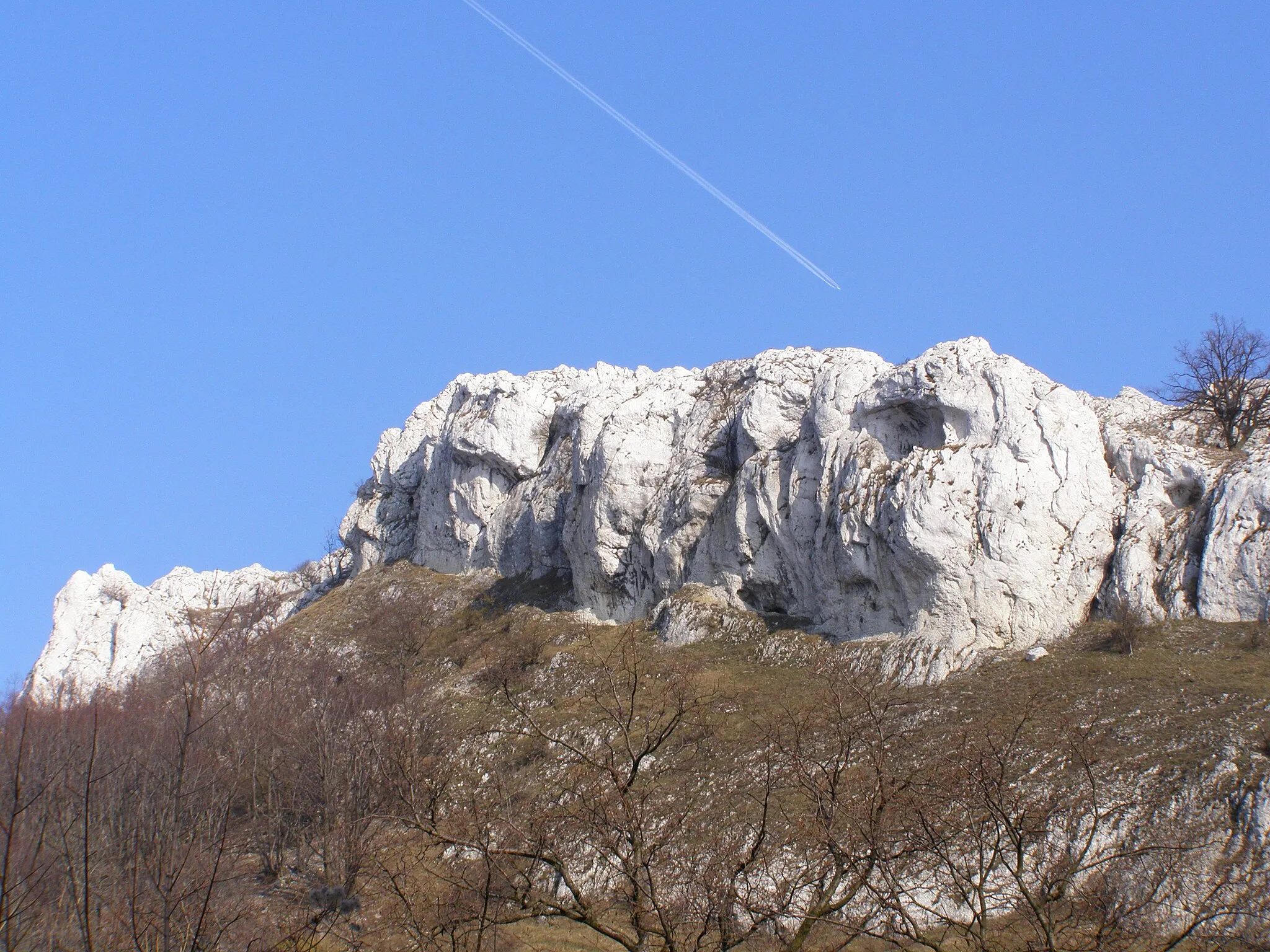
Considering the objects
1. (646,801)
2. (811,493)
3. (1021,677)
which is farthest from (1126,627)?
(646,801)

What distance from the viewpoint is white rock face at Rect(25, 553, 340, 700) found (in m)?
65.6

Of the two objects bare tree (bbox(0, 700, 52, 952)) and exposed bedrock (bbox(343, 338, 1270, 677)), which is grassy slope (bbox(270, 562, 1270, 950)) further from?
bare tree (bbox(0, 700, 52, 952))

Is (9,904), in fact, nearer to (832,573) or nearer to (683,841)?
(683,841)

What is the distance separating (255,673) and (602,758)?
61.3 feet

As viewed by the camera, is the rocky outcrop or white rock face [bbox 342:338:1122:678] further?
white rock face [bbox 342:338:1122:678]

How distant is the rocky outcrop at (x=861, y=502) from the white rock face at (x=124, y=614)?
1535 cm

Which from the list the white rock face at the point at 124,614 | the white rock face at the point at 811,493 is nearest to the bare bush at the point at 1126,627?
the white rock face at the point at 811,493

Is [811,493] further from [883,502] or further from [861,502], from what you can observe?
[883,502]

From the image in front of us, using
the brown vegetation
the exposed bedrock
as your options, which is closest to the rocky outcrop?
the exposed bedrock

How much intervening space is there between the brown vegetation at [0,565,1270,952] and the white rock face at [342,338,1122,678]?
7.76 ft

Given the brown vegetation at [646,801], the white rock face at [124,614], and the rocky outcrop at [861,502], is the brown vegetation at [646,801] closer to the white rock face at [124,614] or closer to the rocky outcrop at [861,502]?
the rocky outcrop at [861,502]

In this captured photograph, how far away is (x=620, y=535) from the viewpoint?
49.7 meters

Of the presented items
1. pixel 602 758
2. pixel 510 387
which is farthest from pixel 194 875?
pixel 510 387

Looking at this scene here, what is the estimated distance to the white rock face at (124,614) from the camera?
215 ft
